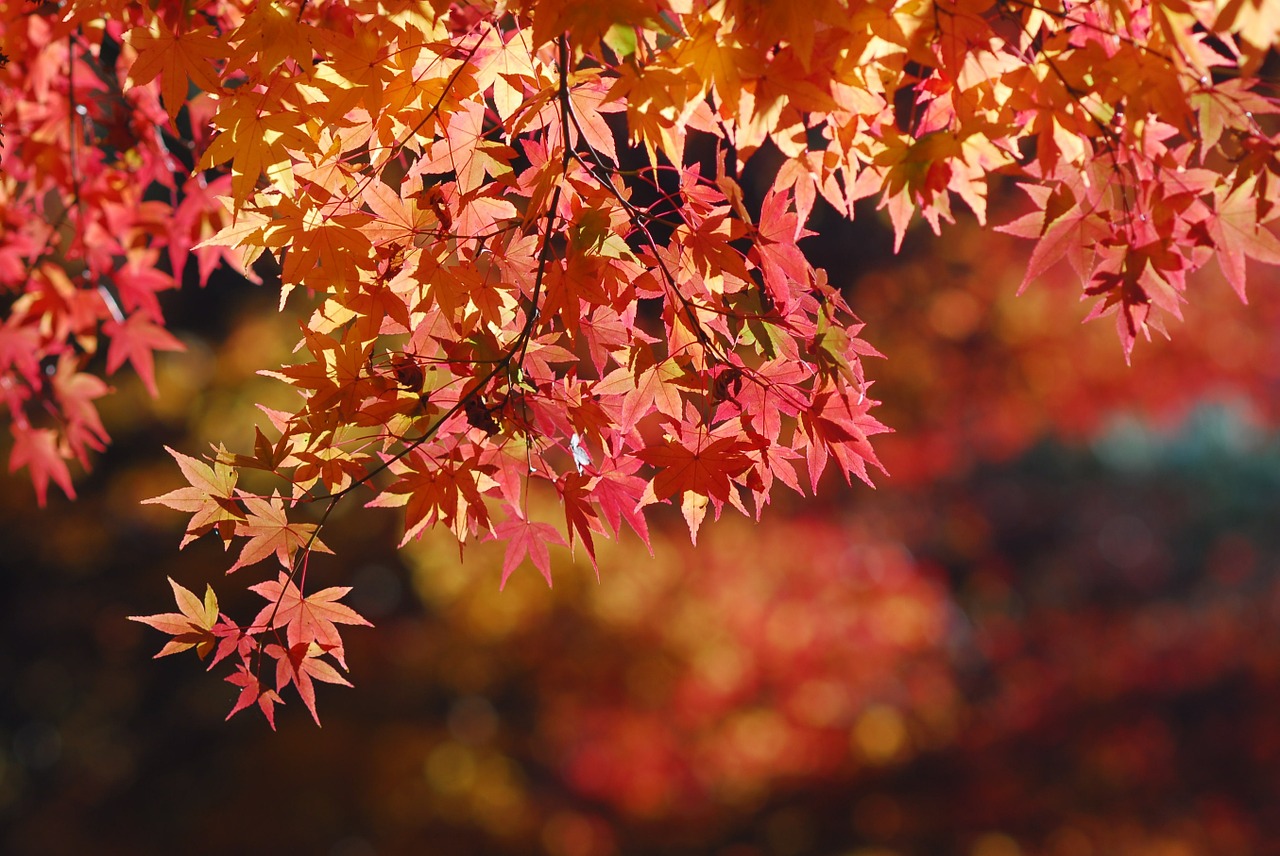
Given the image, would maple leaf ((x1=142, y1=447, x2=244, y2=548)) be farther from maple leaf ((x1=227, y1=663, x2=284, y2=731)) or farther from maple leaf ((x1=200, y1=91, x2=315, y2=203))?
maple leaf ((x1=200, y1=91, x2=315, y2=203))

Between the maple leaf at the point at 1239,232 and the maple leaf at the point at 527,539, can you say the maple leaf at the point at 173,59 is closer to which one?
the maple leaf at the point at 527,539

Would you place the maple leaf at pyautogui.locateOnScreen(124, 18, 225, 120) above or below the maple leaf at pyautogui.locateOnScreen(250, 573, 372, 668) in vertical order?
above

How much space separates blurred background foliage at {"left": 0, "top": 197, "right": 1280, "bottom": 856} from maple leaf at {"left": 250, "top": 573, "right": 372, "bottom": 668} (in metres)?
3.70

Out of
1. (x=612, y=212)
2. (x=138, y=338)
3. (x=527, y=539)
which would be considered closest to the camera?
(x=612, y=212)

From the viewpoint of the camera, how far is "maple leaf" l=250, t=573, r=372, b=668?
118cm

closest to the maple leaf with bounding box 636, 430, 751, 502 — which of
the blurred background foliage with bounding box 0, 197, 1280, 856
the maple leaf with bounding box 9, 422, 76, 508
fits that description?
the maple leaf with bounding box 9, 422, 76, 508

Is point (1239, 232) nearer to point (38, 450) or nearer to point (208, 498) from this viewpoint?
point (208, 498)

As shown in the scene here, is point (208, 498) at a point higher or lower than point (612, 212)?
lower

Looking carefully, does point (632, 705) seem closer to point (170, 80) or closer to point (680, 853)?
point (680, 853)

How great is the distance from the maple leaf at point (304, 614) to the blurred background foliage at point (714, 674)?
146 inches

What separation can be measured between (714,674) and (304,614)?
13.3ft

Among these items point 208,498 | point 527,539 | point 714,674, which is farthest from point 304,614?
point 714,674

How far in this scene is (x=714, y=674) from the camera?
5078 mm

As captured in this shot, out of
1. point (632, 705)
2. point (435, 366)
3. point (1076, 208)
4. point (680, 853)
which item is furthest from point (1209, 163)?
point (435, 366)
